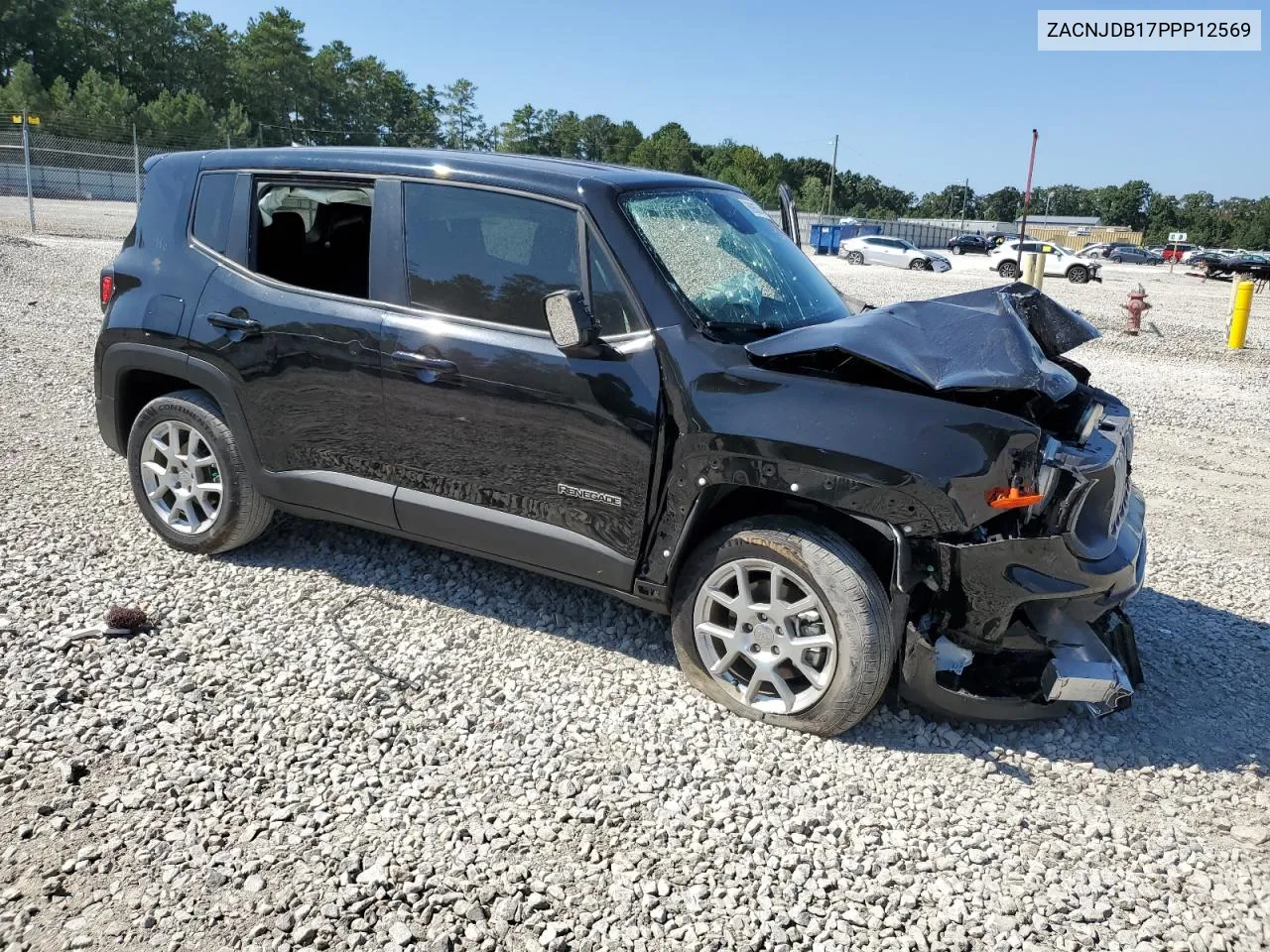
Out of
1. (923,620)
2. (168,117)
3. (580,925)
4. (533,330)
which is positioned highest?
(168,117)

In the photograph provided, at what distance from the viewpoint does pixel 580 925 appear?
2.61 meters

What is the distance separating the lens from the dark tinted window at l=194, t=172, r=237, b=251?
455 centimetres

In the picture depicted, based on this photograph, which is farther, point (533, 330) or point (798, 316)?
point (798, 316)

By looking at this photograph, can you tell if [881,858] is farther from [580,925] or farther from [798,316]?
[798,316]

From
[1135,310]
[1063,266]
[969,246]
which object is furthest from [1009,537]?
[969,246]

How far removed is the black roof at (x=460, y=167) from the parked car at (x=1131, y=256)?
6437 cm

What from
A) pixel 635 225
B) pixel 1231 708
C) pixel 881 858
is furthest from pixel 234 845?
pixel 1231 708

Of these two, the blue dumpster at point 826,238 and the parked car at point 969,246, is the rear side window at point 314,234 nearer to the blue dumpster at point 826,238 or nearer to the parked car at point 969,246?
the blue dumpster at point 826,238

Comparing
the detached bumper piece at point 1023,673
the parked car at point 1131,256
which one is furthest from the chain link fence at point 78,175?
the parked car at point 1131,256

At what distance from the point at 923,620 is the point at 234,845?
2.35 meters

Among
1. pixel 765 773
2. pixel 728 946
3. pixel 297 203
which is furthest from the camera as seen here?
pixel 297 203

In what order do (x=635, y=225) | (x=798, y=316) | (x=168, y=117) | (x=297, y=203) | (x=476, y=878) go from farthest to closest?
1. (x=168, y=117)
2. (x=297, y=203)
3. (x=798, y=316)
4. (x=635, y=225)
5. (x=476, y=878)

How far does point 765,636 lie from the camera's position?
3.51m

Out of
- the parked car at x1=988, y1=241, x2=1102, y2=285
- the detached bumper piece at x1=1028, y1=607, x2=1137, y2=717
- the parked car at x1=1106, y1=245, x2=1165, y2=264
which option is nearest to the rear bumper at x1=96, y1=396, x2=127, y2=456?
the detached bumper piece at x1=1028, y1=607, x2=1137, y2=717
